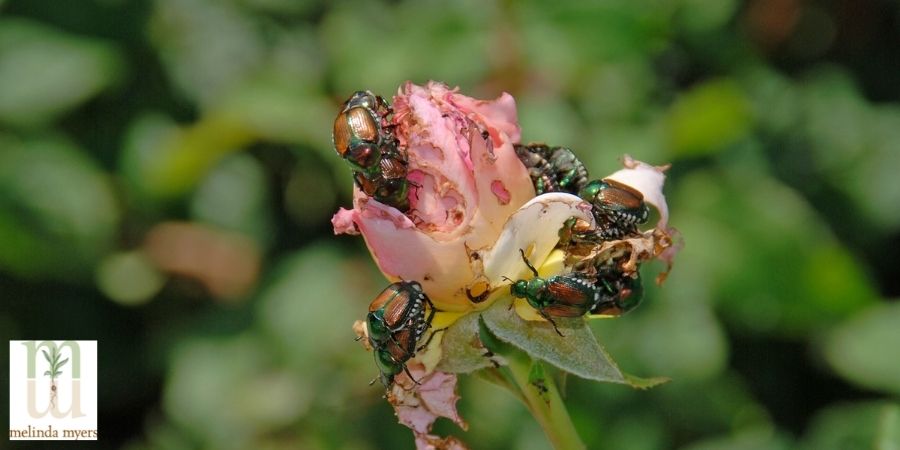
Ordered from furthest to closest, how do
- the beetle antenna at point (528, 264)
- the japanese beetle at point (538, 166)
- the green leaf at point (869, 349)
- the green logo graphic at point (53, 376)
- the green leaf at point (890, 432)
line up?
1. the green leaf at point (869, 349)
2. the green logo graphic at point (53, 376)
3. the green leaf at point (890, 432)
4. the japanese beetle at point (538, 166)
5. the beetle antenna at point (528, 264)

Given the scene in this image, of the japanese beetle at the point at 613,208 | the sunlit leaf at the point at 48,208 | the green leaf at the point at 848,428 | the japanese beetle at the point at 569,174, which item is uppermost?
the sunlit leaf at the point at 48,208

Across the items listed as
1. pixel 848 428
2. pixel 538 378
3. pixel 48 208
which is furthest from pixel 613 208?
pixel 48 208

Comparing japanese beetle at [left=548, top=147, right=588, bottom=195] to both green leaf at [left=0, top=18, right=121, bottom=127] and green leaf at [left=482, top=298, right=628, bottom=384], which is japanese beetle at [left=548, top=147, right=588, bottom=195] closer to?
green leaf at [left=482, top=298, right=628, bottom=384]

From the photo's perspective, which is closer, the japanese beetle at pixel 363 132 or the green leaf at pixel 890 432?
the japanese beetle at pixel 363 132

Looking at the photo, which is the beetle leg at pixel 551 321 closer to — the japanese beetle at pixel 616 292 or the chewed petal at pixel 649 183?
the japanese beetle at pixel 616 292

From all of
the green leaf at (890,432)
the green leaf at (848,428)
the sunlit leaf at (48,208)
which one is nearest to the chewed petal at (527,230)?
the green leaf at (890,432)

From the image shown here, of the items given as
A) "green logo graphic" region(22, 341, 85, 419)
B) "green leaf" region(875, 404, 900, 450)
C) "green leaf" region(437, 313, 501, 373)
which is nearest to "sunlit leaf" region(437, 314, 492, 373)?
"green leaf" region(437, 313, 501, 373)
